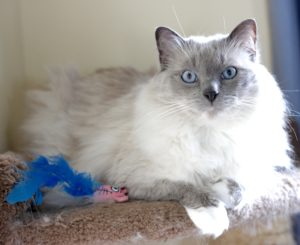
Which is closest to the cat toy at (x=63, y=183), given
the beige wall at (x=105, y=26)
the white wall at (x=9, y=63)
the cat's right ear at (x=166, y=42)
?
the cat's right ear at (x=166, y=42)

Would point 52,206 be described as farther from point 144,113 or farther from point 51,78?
point 51,78

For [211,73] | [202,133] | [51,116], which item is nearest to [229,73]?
[211,73]

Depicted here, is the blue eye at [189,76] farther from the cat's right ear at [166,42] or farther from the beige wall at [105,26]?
the beige wall at [105,26]

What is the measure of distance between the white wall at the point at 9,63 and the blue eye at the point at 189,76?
87 cm

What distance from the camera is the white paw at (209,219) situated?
1285 mm

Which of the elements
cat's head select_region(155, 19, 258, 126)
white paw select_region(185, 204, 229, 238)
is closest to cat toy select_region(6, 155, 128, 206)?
white paw select_region(185, 204, 229, 238)

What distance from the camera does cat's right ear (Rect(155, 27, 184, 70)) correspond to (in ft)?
4.87

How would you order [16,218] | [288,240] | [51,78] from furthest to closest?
[51,78], [288,240], [16,218]

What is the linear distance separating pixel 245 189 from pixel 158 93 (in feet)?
1.40

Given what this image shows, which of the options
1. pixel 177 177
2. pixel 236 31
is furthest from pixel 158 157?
pixel 236 31

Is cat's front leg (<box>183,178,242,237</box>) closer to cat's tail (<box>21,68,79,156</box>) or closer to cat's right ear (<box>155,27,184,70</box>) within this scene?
cat's right ear (<box>155,27,184,70</box>)

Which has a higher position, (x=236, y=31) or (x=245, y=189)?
(x=236, y=31)

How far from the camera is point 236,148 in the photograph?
1468 mm

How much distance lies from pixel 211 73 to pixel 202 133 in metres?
0.20
